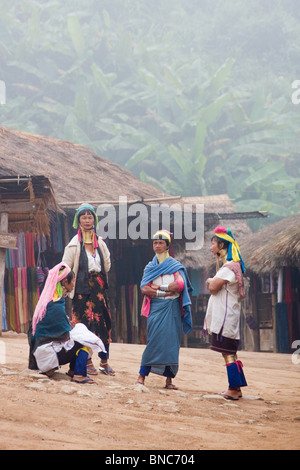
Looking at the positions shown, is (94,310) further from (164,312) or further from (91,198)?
(91,198)

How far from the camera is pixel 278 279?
1447cm

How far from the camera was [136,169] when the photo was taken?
126 ft

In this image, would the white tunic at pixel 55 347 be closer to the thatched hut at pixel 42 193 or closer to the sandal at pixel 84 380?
the sandal at pixel 84 380

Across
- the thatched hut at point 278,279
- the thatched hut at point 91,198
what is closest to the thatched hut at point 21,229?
the thatched hut at point 91,198

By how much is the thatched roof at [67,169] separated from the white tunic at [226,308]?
5406 millimetres

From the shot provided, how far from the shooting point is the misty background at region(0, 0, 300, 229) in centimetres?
3294

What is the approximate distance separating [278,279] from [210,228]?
209 centimetres

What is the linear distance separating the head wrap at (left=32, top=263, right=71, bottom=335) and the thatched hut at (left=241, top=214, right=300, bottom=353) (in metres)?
6.72

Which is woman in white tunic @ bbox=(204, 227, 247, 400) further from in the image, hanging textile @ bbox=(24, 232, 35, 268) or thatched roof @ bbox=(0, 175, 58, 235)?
hanging textile @ bbox=(24, 232, 35, 268)

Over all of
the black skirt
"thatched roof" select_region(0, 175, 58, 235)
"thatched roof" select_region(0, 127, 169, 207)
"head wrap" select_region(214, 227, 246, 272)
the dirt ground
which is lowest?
the dirt ground

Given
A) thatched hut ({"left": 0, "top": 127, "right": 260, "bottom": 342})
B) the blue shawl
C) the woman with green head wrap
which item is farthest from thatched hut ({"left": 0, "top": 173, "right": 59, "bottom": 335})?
the blue shawl

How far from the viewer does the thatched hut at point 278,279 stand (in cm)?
1318

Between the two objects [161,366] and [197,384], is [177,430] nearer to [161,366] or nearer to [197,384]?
[161,366]

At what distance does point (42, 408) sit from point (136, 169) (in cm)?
3375
